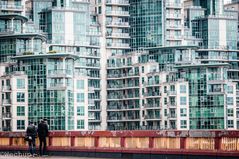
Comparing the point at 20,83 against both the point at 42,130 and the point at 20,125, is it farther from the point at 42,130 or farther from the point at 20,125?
the point at 42,130

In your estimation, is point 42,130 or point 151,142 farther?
point 42,130

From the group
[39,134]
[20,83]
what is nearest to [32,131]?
[39,134]

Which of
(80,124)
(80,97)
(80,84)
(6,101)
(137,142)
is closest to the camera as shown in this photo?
(137,142)

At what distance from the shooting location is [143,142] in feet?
238

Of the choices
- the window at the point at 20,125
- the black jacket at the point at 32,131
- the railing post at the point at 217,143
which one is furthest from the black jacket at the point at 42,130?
the window at the point at 20,125

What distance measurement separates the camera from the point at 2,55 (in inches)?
7589

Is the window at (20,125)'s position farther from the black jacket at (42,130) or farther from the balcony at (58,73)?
the black jacket at (42,130)

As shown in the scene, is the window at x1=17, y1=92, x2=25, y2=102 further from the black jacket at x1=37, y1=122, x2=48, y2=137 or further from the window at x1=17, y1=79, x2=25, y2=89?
the black jacket at x1=37, y1=122, x2=48, y2=137

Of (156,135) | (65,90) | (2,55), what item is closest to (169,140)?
(156,135)

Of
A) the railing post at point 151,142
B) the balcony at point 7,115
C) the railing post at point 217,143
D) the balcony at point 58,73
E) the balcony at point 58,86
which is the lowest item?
the balcony at point 7,115

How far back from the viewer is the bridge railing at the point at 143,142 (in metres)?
64.2

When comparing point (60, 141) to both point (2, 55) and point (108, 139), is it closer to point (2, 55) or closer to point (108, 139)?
point (108, 139)

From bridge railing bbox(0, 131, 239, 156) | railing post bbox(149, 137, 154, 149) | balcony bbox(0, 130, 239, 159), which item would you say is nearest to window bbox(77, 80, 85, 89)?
balcony bbox(0, 130, 239, 159)

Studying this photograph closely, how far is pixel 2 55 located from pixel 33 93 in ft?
49.9
